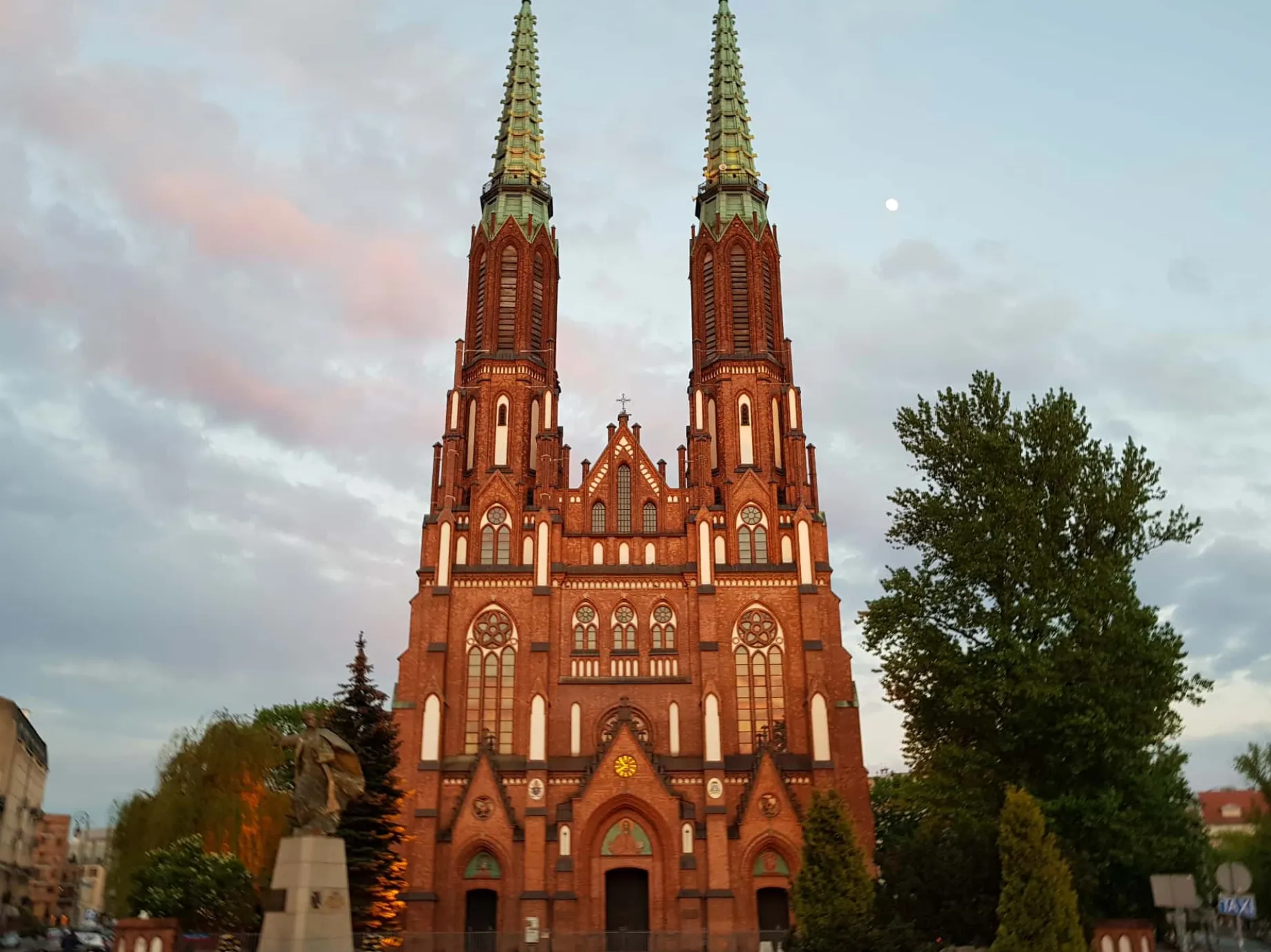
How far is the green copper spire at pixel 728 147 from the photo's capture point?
52.1m

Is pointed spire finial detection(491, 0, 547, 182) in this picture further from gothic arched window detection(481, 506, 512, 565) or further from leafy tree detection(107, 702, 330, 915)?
leafy tree detection(107, 702, 330, 915)

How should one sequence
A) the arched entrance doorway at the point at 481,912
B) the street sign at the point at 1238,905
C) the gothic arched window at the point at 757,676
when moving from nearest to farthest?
the street sign at the point at 1238,905 < the arched entrance doorway at the point at 481,912 < the gothic arched window at the point at 757,676

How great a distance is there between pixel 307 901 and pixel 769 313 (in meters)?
37.7

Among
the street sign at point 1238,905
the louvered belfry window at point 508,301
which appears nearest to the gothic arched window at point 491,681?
the louvered belfry window at point 508,301

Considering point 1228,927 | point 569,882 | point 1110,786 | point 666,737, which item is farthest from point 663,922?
point 1228,927

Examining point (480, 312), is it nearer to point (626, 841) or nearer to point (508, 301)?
point (508, 301)

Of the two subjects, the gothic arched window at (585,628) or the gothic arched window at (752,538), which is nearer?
the gothic arched window at (585,628)

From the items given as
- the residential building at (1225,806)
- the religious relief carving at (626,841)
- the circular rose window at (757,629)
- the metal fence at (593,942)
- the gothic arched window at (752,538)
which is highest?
the gothic arched window at (752,538)

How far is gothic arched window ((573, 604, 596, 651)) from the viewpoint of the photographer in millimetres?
41562

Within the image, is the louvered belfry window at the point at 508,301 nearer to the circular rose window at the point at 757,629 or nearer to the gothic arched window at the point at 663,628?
the gothic arched window at the point at 663,628

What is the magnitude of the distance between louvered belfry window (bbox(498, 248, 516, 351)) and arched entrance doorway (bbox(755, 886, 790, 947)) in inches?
981

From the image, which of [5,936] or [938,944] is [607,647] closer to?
[938,944]

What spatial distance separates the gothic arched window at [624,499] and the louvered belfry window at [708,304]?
7.29 m

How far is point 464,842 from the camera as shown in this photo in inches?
1470
